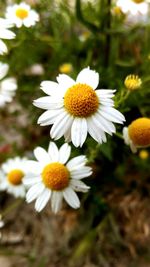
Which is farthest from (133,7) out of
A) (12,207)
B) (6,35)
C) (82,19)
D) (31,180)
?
(12,207)

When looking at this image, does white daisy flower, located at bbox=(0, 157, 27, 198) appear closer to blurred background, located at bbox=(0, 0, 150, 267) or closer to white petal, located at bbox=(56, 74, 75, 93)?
blurred background, located at bbox=(0, 0, 150, 267)

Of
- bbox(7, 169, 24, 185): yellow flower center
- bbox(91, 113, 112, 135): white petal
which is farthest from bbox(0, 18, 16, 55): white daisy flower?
bbox(7, 169, 24, 185): yellow flower center

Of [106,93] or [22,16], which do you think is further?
[22,16]

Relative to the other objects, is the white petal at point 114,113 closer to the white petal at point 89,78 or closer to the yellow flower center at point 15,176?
the white petal at point 89,78

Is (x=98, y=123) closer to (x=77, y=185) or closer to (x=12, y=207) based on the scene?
(x=77, y=185)

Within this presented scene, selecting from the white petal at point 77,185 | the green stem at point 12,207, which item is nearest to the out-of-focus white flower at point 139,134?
the white petal at point 77,185

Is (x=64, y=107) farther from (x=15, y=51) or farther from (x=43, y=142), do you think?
(x=15, y=51)
